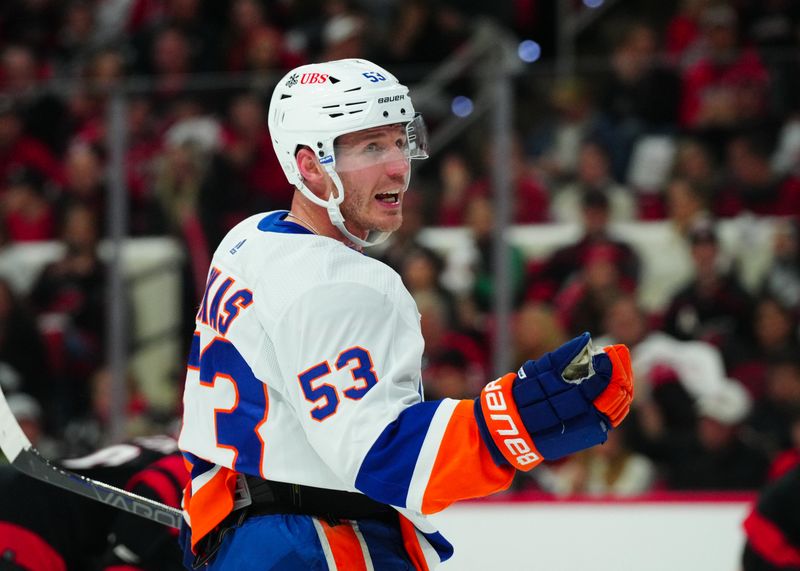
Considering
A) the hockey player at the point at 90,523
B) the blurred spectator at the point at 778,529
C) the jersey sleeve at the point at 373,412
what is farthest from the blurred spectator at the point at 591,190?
the jersey sleeve at the point at 373,412

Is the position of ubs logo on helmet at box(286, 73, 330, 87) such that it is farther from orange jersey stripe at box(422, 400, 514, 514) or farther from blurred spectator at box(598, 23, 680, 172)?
blurred spectator at box(598, 23, 680, 172)

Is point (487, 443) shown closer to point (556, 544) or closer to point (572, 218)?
point (556, 544)

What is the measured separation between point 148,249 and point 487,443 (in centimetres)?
351

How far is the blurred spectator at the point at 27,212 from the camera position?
17.9 ft

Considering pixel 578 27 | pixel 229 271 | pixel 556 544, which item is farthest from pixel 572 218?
pixel 229 271

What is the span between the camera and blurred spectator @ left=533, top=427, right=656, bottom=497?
4.70 meters

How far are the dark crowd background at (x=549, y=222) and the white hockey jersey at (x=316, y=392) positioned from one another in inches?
106

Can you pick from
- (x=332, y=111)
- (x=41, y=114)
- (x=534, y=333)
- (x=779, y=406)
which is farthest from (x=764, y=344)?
(x=332, y=111)

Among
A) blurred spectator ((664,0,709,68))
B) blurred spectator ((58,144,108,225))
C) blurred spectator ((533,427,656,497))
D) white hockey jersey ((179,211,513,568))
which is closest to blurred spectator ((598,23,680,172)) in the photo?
blurred spectator ((533,427,656,497))

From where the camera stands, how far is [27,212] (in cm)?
549

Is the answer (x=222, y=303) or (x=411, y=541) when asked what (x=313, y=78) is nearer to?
(x=222, y=303)

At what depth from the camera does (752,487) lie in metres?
4.55

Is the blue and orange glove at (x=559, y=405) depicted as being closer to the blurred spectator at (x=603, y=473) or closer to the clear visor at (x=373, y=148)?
the clear visor at (x=373, y=148)

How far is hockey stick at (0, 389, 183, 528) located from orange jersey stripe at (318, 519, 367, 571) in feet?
1.47
